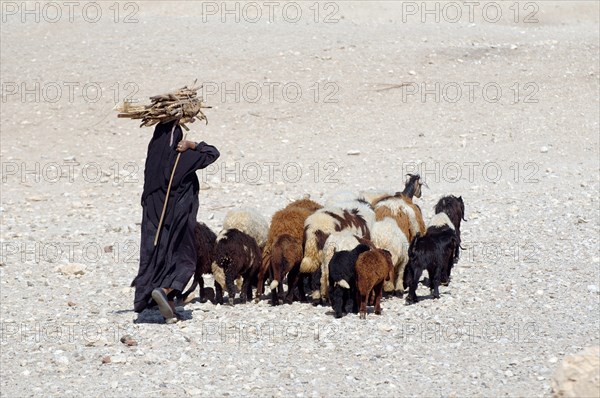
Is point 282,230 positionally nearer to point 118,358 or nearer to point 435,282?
point 435,282

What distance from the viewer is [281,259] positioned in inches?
424

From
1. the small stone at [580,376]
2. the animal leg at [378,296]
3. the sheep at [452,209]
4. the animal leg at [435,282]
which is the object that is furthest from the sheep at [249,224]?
the small stone at [580,376]

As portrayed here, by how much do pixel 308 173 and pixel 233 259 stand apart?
8806mm

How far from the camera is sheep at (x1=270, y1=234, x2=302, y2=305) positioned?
10.8 m

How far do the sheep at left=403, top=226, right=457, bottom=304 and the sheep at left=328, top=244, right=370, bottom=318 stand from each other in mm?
925

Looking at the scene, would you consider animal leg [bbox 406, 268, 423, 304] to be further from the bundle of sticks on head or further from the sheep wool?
the bundle of sticks on head

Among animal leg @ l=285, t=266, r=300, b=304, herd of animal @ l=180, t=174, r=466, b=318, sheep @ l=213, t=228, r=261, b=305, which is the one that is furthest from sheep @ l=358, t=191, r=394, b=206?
sheep @ l=213, t=228, r=261, b=305

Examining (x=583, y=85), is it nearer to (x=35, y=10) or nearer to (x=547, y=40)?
(x=547, y=40)

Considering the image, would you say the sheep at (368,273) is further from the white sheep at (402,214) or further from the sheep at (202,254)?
the white sheep at (402,214)


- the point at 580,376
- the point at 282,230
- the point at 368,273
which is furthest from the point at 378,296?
the point at 580,376

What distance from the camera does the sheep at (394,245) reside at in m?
11.3

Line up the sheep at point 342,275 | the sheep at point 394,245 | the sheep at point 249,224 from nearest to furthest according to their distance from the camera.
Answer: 1. the sheep at point 342,275
2. the sheep at point 394,245
3. the sheep at point 249,224

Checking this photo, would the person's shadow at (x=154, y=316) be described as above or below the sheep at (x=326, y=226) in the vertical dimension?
below

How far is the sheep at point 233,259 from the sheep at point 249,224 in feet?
1.33
